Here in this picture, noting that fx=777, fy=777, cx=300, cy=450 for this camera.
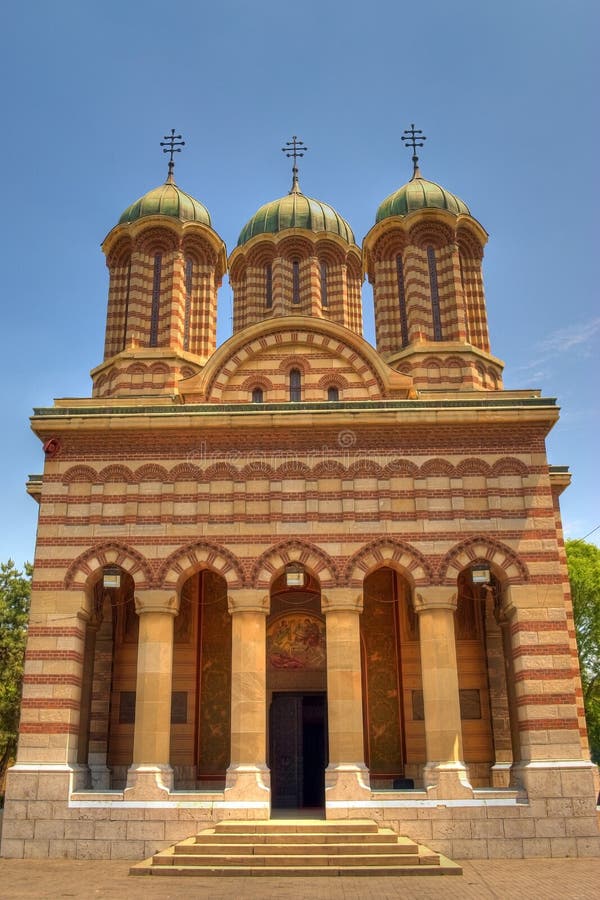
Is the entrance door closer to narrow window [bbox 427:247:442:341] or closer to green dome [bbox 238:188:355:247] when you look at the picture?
narrow window [bbox 427:247:442:341]

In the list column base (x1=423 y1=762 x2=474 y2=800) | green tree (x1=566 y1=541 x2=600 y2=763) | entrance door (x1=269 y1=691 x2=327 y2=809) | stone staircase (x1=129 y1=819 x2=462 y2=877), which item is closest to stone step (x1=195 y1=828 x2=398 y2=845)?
stone staircase (x1=129 y1=819 x2=462 y2=877)

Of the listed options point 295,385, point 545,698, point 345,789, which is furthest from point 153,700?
point 295,385

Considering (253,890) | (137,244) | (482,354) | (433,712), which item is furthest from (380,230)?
(253,890)

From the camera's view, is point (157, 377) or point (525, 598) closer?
point (525, 598)

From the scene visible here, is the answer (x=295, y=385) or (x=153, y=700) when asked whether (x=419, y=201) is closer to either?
(x=295, y=385)

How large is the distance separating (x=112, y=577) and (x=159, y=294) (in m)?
10.2

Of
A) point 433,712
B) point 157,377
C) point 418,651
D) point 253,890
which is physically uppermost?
point 157,377

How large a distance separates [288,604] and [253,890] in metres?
8.09

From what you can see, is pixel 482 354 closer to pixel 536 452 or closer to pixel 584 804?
pixel 536 452

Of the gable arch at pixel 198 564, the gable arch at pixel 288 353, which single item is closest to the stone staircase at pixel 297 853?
the gable arch at pixel 198 564

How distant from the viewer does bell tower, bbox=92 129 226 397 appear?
74.3ft

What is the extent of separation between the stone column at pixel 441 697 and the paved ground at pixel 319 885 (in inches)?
68.1

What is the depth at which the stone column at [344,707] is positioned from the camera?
50.2 feet

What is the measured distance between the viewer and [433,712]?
51.9ft
